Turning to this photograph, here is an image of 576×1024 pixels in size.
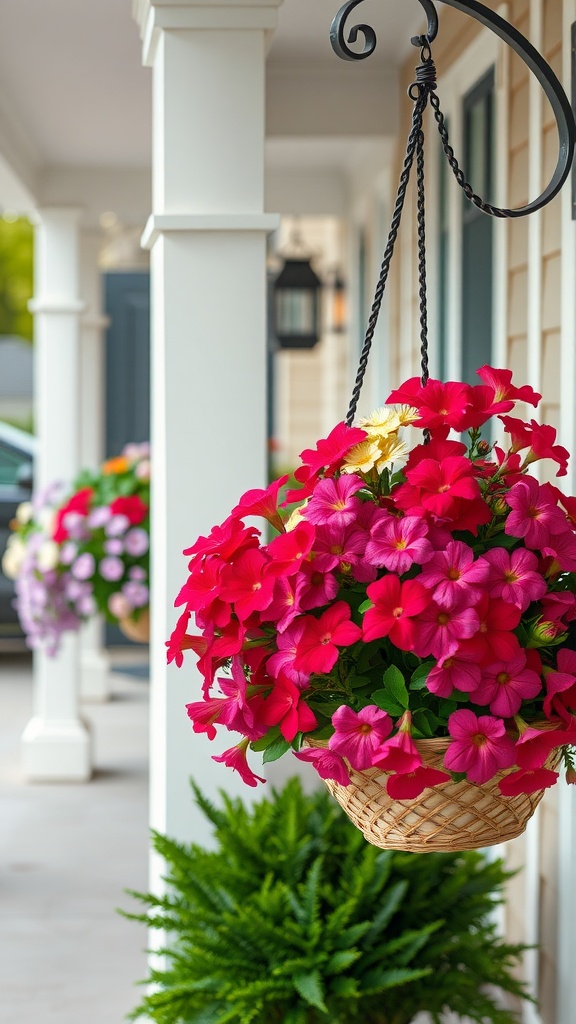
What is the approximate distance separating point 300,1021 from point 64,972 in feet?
4.89

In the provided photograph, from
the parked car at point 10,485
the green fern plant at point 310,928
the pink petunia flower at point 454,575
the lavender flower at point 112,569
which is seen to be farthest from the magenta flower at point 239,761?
the parked car at point 10,485

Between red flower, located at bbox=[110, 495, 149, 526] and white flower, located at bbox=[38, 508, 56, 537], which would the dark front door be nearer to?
white flower, located at bbox=[38, 508, 56, 537]

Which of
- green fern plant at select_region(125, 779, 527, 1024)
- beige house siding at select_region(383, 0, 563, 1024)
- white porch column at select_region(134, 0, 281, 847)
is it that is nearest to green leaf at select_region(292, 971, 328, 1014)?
green fern plant at select_region(125, 779, 527, 1024)

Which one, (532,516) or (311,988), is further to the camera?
(311,988)

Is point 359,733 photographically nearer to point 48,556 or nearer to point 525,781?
point 525,781

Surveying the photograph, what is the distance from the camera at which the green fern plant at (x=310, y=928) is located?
2449 millimetres

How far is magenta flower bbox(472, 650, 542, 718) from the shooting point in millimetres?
1424

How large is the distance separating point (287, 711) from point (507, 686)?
273 millimetres

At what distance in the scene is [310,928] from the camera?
2461mm

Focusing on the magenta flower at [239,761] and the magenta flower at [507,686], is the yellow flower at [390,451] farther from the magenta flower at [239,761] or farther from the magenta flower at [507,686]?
the magenta flower at [239,761]

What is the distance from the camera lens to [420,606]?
139 centimetres

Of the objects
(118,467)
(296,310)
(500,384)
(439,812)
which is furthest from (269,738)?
(296,310)

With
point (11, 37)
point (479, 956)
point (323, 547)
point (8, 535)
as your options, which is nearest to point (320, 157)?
point (11, 37)

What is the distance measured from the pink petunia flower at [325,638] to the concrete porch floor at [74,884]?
7.53ft
